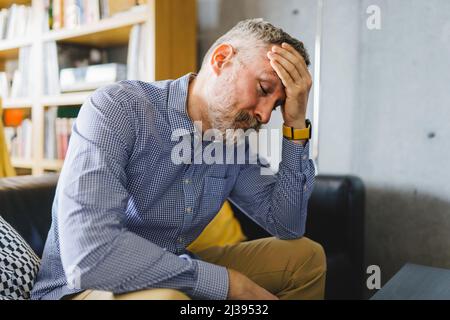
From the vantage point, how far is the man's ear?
107cm

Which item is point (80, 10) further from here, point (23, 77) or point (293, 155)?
point (293, 155)

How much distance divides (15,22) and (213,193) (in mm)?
2041

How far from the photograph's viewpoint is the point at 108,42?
2395 mm

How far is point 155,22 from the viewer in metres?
1.96

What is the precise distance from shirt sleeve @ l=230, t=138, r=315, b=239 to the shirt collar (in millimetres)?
259

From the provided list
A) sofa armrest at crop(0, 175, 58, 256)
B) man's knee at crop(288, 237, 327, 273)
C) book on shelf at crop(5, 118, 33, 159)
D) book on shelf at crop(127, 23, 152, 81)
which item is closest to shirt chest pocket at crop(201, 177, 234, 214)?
man's knee at crop(288, 237, 327, 273)

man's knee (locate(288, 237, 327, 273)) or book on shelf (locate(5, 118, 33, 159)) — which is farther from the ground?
book on shelf (locate(5, 118, 33, 159))

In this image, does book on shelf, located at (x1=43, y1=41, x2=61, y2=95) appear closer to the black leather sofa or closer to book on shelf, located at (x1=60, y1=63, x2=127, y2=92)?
book on shelf, located at (x1=60, y1=63, x2=127, y2=92)

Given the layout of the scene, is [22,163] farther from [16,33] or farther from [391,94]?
[391,94]

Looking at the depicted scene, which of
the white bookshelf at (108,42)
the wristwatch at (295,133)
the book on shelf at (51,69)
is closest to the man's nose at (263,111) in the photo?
the wristwatch at (295,133)

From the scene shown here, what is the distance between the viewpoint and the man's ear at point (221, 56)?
3.50ft

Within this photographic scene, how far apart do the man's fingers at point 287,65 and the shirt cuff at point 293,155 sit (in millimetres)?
170

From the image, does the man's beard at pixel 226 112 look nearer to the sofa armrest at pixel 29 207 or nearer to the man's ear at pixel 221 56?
the man's ear at pixel 221 56

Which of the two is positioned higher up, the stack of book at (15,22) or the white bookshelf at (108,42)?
the stack of book at (15,22)
